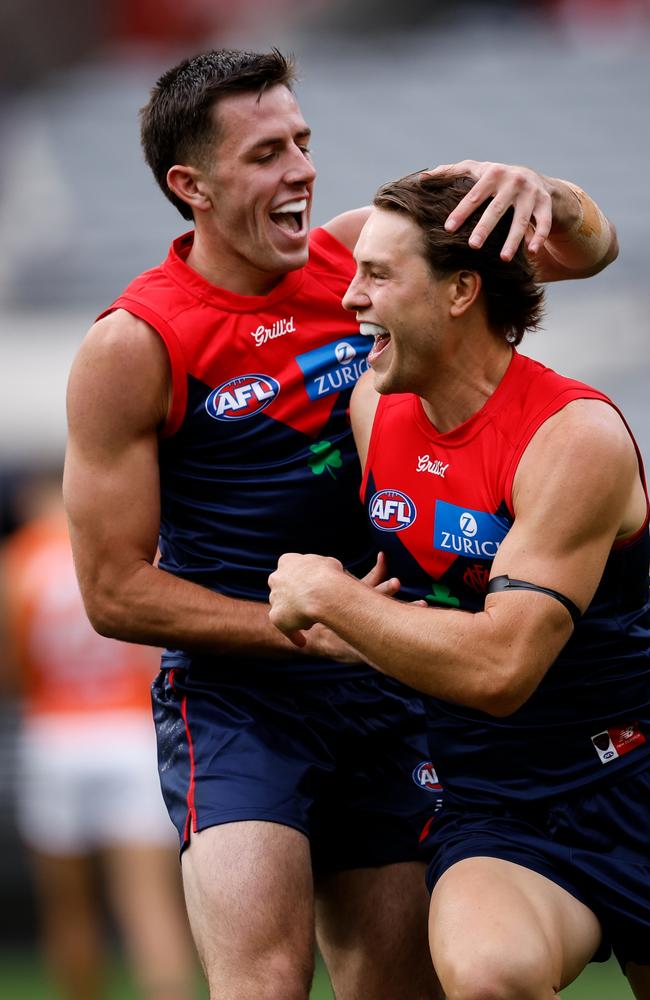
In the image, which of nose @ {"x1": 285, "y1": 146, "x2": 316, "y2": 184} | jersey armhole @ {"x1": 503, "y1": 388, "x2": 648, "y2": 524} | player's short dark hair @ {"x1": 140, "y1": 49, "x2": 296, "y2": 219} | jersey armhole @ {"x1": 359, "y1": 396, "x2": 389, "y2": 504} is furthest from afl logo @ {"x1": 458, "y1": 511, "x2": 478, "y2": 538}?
player's short dark hair @ {"x1": 140, "y1": 49, "x2": 296, "y2": 219}

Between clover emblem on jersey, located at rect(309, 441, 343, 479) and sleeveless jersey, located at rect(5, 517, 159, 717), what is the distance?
138 inches

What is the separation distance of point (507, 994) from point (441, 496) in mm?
1165

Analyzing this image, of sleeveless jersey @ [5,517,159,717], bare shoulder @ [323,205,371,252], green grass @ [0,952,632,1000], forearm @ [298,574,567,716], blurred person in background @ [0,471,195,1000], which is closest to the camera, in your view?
forearm @ [298,574,567,716]

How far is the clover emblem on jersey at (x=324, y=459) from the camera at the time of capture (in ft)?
14.3

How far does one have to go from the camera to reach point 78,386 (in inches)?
165

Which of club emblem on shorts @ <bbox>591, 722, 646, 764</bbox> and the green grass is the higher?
club emblem on shorts @ <bbox>591, 722, 646, 764</bbox>

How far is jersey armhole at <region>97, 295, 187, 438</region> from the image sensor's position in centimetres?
421

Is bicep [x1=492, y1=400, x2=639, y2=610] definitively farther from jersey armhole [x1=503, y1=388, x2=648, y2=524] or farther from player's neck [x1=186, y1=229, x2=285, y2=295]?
player's neck [x1=186, y1=229, x2=285, y2=295]

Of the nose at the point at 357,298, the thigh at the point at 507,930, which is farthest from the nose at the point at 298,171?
the thigh at the point at 507,930

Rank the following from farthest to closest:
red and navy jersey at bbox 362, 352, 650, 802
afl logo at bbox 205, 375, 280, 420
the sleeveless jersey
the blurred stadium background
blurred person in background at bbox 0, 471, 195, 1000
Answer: the blurred stadium background
the sleeveless jersey
blurred person in background at bbox 0, 471, 195, 1000
afl logo at bbox 205, 375, 280, 420
red and navy jersey at bbox 362, 352, 650, 802

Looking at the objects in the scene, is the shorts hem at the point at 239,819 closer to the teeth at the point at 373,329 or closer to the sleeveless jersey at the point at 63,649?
the teeth at the point at 373,329

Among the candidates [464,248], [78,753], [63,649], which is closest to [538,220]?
[464,248]

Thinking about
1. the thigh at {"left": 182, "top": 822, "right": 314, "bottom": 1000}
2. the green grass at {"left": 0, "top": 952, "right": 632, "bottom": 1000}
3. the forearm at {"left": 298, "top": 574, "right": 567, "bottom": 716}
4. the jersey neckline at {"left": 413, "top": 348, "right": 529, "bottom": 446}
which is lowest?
the green grass at {"left": 0, "top": 952, "right": 632, "bottom": 1000}

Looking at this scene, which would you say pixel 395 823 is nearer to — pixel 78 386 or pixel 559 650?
pixel 559 650
